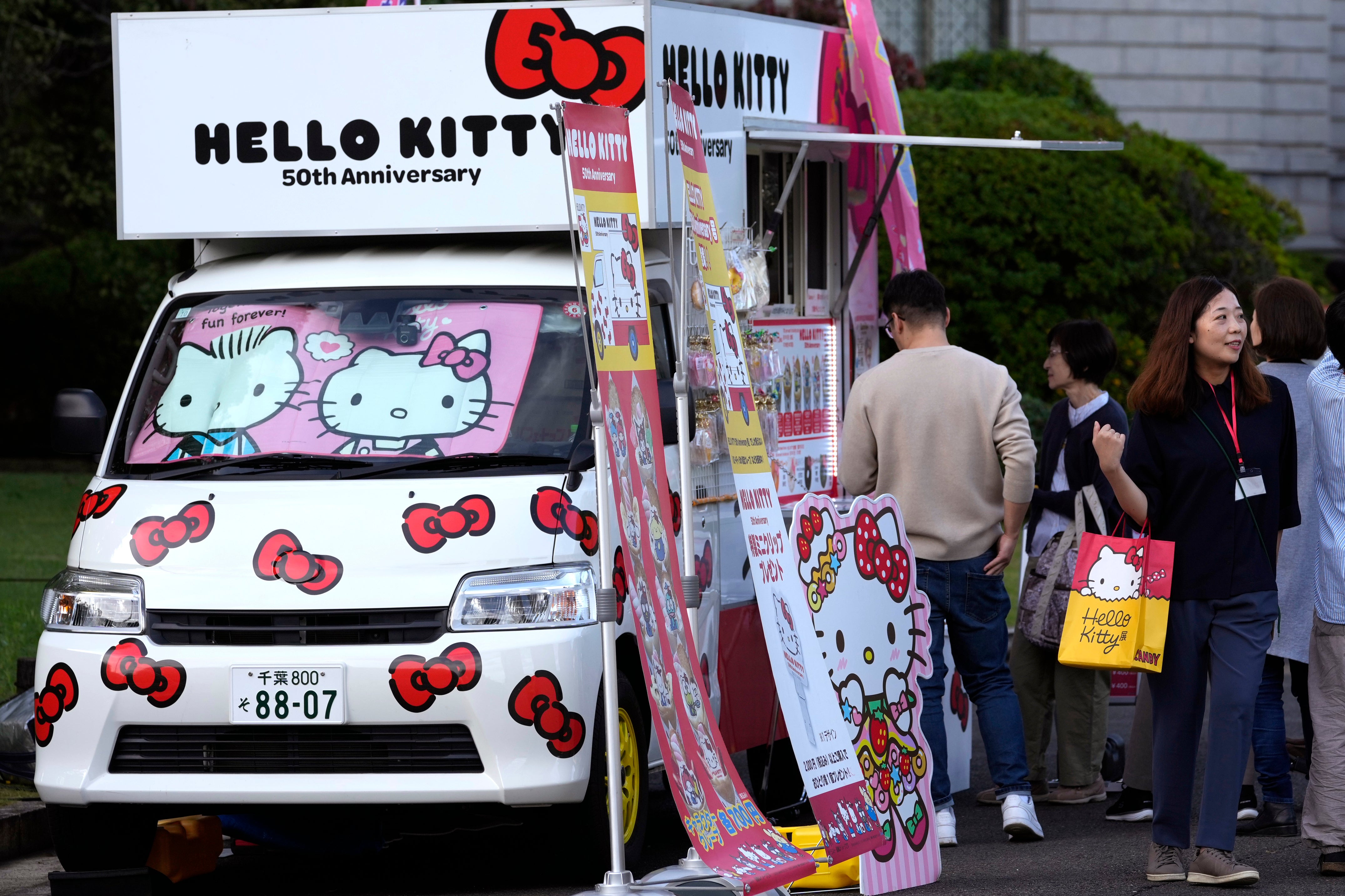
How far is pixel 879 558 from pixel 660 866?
141 centimetres

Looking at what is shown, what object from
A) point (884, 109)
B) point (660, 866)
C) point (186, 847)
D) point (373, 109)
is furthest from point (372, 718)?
point (884, 109)

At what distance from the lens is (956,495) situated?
724 centimetres

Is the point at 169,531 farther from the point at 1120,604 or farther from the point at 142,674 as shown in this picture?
the point at 1120,604

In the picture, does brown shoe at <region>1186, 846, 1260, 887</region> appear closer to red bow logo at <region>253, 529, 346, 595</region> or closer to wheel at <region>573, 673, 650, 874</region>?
wheel at <region>573, 673, 650, 874</region>

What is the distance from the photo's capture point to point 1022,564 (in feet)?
28.1

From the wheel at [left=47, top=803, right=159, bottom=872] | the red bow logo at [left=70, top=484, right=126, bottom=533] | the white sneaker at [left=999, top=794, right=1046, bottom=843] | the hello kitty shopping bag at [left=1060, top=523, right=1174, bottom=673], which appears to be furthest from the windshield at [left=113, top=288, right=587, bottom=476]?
the white sneaker at [left=999, top=794, right=1046, bottom=843]

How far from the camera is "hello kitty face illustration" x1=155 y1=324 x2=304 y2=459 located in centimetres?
666

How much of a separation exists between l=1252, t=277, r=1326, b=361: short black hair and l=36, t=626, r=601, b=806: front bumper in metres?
3.12

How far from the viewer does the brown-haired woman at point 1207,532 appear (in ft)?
20.6

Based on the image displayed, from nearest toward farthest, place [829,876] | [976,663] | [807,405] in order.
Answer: [829,876]
[976,663]
[807,405]

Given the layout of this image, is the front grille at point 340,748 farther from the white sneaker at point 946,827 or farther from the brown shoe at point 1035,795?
the brown shoe at point 1035,795

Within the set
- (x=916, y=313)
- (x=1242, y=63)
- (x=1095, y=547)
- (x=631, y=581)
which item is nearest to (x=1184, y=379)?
(x=1095, y=547)

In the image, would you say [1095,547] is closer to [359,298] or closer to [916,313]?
[916,313]

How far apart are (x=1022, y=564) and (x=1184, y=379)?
7.73 ft
